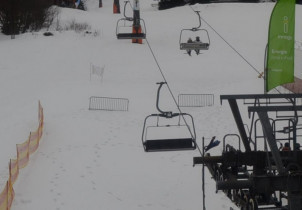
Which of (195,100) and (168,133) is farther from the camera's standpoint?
(195,100)

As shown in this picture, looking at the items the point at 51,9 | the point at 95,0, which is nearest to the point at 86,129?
the point at 51,9

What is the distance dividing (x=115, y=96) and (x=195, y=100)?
4.06 m

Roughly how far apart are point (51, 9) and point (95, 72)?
15857 millimetres

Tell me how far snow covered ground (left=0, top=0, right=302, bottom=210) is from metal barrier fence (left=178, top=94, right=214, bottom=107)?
1.71 ft

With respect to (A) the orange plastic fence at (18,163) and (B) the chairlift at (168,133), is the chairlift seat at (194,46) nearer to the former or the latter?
(B) the chairlift at (168,133)

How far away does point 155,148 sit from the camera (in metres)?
12.8

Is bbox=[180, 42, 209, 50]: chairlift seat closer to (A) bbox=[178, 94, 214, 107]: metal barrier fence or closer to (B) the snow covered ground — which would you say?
(B) the snow covered ground

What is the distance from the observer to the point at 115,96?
28.3 metres

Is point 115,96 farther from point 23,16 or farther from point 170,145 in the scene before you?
point 23,16

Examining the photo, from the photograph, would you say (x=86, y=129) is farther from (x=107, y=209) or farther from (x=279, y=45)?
(x=279, y=45)

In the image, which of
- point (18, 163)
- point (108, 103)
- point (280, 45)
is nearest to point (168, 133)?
point (108, 103)

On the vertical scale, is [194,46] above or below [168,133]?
above

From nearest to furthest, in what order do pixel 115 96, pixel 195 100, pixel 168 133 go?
pixel 168 133, pixel 195 100, pixel 115 96

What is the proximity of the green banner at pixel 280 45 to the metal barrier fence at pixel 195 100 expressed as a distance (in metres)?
11.3
